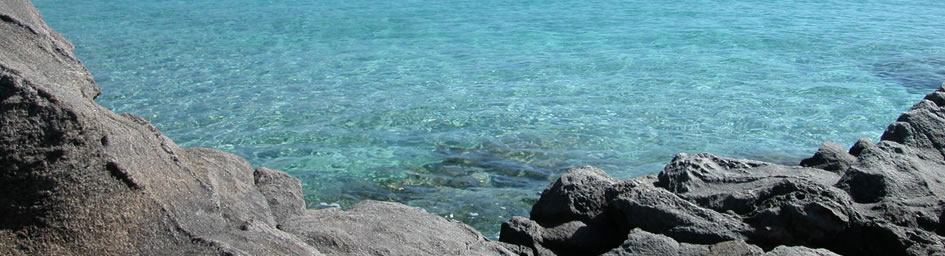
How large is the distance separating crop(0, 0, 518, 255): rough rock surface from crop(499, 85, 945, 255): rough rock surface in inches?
41.7

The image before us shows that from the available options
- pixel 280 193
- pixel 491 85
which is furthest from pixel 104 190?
pixel 491 85

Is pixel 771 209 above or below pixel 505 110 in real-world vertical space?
above

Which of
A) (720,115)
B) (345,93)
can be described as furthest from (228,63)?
(720,115)

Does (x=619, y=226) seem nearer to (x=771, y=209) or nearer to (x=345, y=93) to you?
(x=771, y=209)

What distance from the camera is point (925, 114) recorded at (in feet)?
20.6

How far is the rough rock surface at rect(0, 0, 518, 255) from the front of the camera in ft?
10.7

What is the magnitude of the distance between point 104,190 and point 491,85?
8.94 metres

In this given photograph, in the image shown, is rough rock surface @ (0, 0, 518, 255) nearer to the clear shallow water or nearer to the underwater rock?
the clear shallow water

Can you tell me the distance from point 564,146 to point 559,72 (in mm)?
4331

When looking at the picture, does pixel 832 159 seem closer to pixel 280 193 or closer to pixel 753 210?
pixel 753 210

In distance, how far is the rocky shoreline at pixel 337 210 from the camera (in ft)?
10.8

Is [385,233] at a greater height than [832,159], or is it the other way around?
[385,233]

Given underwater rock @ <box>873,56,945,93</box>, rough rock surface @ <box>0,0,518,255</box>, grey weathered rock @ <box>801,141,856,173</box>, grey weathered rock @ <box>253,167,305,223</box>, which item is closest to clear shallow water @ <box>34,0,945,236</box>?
underwater rock @ <box>873,56,945,93</box>

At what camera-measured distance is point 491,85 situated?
12078 millimetres
